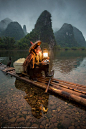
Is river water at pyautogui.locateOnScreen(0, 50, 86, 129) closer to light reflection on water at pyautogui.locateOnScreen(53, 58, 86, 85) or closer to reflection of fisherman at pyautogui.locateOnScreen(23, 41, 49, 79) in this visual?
reflection of fisherman at pyautogui.locateOnScreen(23, 41, 49, 79)

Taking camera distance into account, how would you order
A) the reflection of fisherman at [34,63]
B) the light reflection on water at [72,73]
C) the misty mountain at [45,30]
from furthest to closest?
the misty mountain at [45,30]
the light reflection on water at [72,73]
the reflection of fisherman at [34,63]

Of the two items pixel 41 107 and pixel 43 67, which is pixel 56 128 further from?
pixel 43 67

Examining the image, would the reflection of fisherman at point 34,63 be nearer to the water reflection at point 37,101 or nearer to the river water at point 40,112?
the water reflection at point 37,101

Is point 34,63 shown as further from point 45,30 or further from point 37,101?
point 45,30

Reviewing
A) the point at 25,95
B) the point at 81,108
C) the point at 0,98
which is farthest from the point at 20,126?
the point at 81,108

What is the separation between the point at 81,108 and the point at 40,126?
1.83 meters

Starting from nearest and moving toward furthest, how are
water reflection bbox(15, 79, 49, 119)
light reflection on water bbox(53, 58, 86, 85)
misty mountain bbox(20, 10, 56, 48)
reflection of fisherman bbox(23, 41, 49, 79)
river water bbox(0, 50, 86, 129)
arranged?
river water bbox(0, 50, 86, 129) < water reflection bbox(15, 79, 49, 119) < reflection of fisherman bbox(23, 41, 49, 79) < light reflection on water bbox(53, 58, 86, 85) < misty mountain bbox(20, 10, 56, 48)

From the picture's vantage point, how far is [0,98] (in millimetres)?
3943

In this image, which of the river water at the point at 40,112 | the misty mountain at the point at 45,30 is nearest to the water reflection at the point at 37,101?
the river water at the point at 40,112

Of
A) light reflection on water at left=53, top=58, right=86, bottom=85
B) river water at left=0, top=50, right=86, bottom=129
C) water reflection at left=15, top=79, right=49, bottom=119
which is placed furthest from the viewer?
light reflection on water at left=53, top=58, right=86, bottom=85

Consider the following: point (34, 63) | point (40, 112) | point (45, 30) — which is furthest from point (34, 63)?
point (45, 30)

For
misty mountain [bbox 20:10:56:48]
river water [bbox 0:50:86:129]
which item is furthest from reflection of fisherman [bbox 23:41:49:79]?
misty mountain [bbox 20:10:56:48]

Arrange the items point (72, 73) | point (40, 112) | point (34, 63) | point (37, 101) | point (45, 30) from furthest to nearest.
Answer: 1. point (45, 30)
2. point (72, 73)
3. point (34, 63)
4. point (37, 101)
5. point (40, 112)

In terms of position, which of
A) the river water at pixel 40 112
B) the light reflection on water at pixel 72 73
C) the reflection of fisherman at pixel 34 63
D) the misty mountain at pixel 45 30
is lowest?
the river water at pixel 40 112
